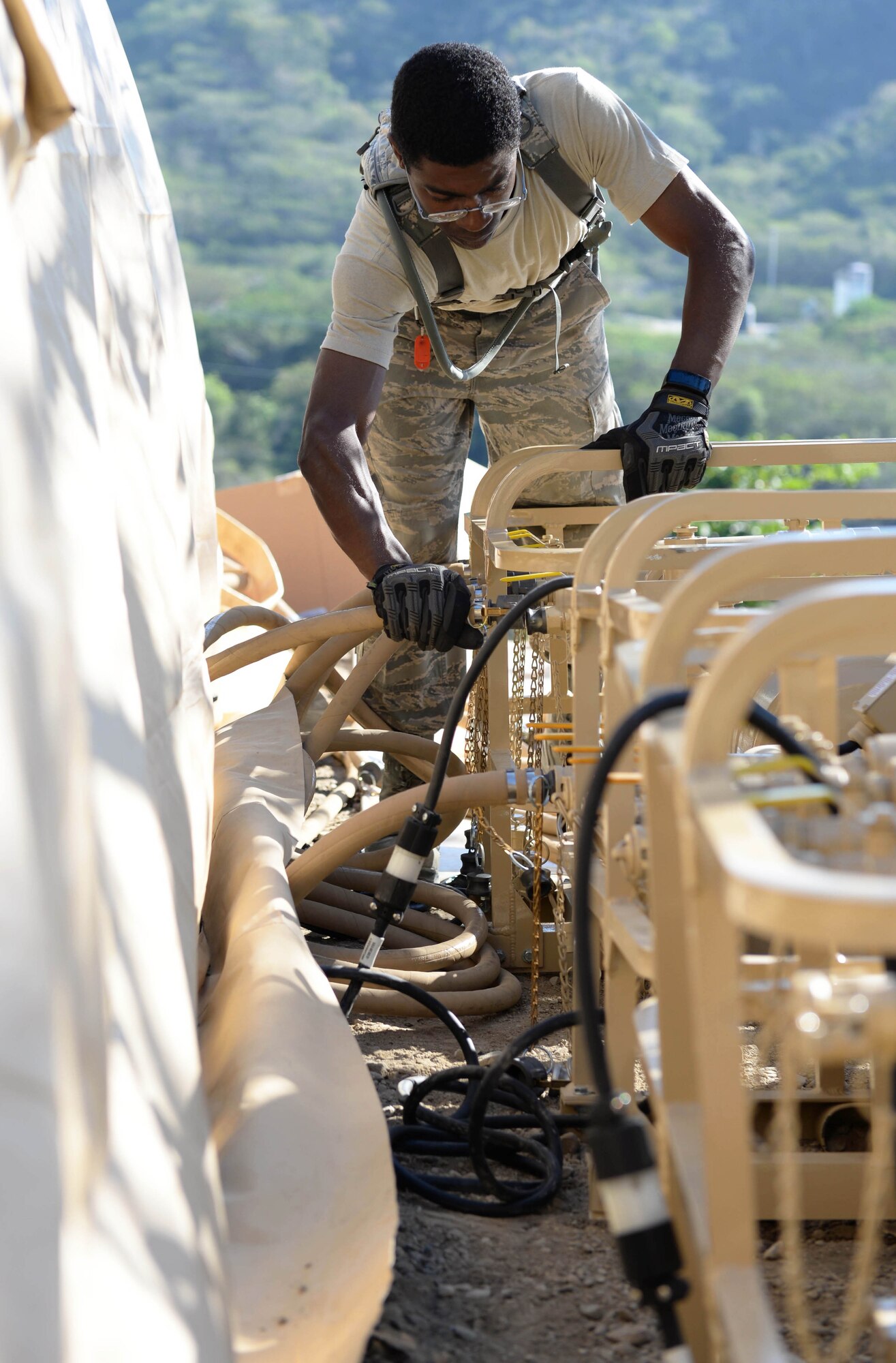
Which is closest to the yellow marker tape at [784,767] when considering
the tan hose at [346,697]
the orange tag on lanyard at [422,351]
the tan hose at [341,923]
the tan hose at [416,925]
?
the tan hose at [416,925]

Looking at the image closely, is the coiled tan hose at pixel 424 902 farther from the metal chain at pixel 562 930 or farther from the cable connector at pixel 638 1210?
the cable connector at pixel 638 1210

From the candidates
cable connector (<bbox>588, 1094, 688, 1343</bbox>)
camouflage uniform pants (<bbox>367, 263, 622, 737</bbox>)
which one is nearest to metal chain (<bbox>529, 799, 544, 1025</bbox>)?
cable connector (<bbox>588, 1094, 688, 1343</bbox>)

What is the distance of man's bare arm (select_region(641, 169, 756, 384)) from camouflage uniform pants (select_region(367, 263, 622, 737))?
1.24 ft

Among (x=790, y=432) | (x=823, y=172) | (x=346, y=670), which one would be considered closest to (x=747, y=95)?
(x=823, y=172)

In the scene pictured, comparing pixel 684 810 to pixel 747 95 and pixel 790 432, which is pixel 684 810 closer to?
pixel 790 432

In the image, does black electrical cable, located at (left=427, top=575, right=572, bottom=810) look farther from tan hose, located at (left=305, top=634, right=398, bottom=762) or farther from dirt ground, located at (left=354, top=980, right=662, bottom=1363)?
tan hose, located at (left=305, top=634, right=398, bottom=762)

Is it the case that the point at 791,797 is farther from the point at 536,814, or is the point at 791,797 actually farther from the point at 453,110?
the point at 453,110

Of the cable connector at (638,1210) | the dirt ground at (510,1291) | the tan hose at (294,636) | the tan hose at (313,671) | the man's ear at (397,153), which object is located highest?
the man's ear at (397,153)

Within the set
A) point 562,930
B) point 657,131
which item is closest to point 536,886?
point 562,930

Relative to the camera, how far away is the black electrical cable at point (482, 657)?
162 cm

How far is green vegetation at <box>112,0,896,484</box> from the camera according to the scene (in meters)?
36.7

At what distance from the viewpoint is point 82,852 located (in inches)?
42.4

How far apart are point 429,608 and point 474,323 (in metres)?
1.15

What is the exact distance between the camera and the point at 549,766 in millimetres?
2070
